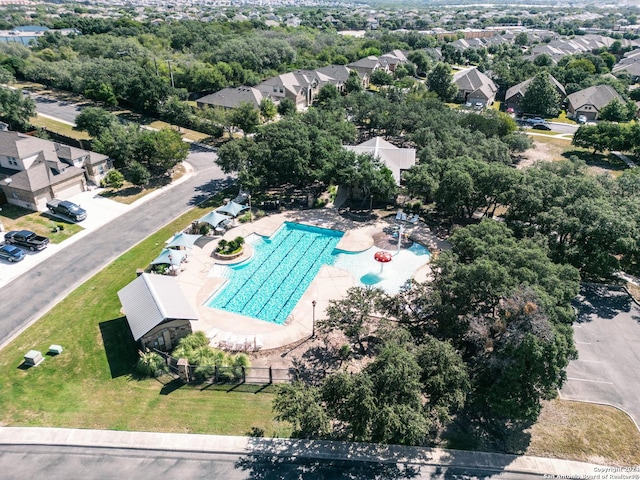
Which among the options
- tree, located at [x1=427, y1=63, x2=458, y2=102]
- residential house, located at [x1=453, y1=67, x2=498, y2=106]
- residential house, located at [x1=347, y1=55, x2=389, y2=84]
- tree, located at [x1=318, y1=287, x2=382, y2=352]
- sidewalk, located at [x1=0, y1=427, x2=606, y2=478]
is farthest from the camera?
residential house, located at [x1=347, y1=55, x2=389, y2=84]

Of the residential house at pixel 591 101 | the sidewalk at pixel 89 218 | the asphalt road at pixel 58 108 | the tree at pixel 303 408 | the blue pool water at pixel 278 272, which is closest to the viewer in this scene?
the tree at pixel 303 408

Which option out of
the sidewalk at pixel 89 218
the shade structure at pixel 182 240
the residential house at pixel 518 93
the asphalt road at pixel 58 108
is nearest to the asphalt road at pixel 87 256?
the sidewalk at pixel 89 218

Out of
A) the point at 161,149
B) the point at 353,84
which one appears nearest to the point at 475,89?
the point at 353,84

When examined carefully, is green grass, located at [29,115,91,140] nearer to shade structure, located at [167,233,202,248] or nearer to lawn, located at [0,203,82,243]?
lawn, located at [0,203,82,243]

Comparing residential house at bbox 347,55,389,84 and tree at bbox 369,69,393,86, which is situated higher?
residential house at bbox 347,55,389,84

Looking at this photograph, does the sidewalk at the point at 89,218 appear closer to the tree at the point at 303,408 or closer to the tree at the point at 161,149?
the tree at the point at 161,149

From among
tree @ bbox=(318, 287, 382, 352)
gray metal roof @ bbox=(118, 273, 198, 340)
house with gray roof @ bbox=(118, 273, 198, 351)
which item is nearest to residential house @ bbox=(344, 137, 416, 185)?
tree @ bbox=(318, 287, 382, 352)
